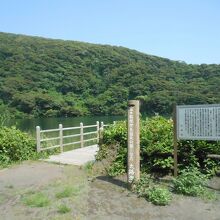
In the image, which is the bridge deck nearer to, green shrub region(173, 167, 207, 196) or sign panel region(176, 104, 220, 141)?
sign panel region(176, 104, 220, 141)

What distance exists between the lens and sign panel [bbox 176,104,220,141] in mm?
6539

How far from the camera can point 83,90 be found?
93.5m

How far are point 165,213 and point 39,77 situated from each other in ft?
304

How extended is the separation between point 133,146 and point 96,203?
4.35 feet

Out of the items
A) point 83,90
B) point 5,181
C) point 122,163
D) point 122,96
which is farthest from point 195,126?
point 83,90

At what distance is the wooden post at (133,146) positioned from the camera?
6637 millimetres

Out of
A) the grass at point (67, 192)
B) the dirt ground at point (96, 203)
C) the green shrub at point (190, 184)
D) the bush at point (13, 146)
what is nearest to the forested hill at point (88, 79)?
the bush at point (13, 146)

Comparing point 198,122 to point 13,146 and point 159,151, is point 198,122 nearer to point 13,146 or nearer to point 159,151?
point 159,151

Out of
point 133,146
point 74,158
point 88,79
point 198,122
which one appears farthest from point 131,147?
point 88,79

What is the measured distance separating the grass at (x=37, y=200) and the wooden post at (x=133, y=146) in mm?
1517

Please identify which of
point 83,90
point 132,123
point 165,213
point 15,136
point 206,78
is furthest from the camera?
point 83,90

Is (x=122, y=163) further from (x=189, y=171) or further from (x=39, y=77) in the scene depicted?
(x=39, y=77)

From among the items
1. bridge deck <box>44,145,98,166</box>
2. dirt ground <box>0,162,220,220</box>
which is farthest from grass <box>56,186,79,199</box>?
bridge deck <box>44,145,98,166</box>

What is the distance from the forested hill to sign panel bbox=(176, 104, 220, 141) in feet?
174
